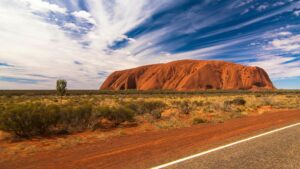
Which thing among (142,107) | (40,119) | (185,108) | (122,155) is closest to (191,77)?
(185,108)

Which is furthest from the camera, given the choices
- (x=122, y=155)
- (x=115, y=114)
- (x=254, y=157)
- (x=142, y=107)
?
(x=142, y=107)

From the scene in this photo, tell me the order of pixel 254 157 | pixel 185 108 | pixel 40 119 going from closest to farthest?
pixel 254 157 < pixel 40 119 < pixel 185 108

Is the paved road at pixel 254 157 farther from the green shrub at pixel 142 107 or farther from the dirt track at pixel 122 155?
the green shrub at pixel 142 107

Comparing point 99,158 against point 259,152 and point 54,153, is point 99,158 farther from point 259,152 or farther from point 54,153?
point 259,152

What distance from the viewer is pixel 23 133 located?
10969 mm

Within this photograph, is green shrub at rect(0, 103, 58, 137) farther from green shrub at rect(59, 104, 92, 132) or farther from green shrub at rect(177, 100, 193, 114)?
green shrub at rect(177, 100, 193, 114)

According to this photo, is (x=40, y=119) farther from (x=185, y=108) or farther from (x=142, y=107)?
(x=185, y=108)

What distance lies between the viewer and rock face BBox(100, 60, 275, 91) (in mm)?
134250

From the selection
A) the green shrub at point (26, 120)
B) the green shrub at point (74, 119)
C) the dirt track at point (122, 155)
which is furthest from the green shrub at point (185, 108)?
the dirt track at point (122, 155)

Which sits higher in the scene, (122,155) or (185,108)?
(185,108)

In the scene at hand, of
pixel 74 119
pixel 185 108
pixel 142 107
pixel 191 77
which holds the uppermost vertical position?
pixel 191 77

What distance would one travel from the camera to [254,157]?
5.95 meters

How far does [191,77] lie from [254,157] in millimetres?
130174

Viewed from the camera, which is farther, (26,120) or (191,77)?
(191,77)
